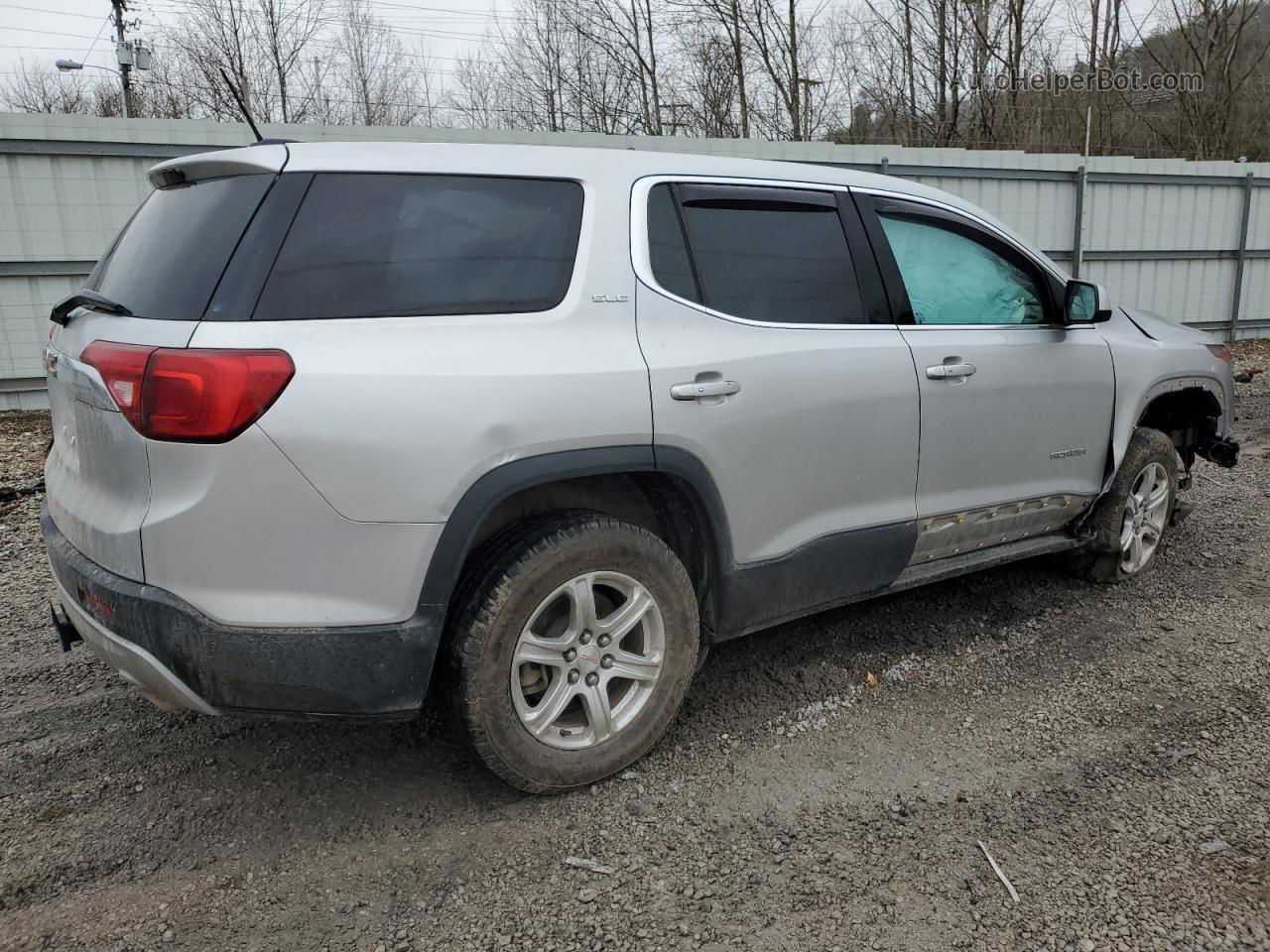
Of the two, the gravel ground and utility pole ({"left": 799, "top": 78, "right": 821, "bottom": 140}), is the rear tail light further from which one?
utility pole ({"left": 799, "top": 78, "right": 821, "bottom": 140})

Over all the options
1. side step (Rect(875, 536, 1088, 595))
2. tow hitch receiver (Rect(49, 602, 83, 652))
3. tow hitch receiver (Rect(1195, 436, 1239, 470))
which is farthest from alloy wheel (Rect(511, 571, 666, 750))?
tow hitch receiver (Rect(1195, 436, 1239, 470))

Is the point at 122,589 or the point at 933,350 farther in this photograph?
the point at 933,350

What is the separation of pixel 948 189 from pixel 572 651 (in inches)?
455

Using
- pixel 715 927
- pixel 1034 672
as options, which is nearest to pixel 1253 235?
pixel 1034 672

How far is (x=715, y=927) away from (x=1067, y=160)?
13.0 metres

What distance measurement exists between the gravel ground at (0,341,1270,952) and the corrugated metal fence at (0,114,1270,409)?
21.6ft

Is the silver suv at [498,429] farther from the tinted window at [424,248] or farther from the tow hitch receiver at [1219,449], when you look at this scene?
the tow hitch receiver at [1219,449]

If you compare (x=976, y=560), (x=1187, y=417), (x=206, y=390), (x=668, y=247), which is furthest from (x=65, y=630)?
(x=1187, y=417)

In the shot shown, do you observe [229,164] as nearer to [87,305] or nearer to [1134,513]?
[87,305]

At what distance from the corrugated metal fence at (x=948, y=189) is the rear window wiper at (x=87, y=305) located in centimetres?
711

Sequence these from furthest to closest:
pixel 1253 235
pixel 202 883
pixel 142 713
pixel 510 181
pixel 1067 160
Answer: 1. pixel 1253 235
2. pixel 1067 160
3. pixel 142 713
4. pixel 510 181
5. pixel 202 883

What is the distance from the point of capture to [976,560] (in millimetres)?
3682

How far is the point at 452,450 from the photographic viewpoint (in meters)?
2.26

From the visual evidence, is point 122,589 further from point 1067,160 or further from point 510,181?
point 1067,160
